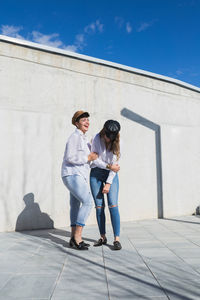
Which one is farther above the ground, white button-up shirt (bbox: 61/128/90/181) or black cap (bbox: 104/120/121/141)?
black cap (bbox: 104/120/121/141)

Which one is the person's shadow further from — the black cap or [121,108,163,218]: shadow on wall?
[121,108,163,218]: shadow on wall

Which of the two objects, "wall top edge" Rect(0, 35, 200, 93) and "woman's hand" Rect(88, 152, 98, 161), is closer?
"woman's hand" Rect(88, 152, 98, 161)

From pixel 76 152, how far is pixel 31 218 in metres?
1.84

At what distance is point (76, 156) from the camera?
2805 millimetres

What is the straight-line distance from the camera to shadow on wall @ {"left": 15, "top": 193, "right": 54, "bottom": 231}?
4008 millimetres

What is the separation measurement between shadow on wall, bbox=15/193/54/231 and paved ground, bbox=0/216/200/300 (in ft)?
1.43

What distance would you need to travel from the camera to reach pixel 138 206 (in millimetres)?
4914

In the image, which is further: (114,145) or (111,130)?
(114,145)

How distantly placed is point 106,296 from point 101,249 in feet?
3.93

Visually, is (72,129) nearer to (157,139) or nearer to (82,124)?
(82,124)

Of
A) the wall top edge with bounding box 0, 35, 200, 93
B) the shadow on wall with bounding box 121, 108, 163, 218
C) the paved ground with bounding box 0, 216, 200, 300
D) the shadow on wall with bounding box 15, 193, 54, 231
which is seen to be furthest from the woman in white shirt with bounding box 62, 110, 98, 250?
the shadow on wall with bounding box 121, 108, 163, 218

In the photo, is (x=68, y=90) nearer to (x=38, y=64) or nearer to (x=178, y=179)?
(x=38, y=64)

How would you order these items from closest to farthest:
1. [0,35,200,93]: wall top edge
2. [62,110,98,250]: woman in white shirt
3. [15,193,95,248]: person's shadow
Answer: [62,110,98,250]: woman in white shirt, [15,193,95,248]: person's shadow, [0,35,200,93]: wall top edge

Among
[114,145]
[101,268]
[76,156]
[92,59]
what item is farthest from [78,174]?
[92,59]
